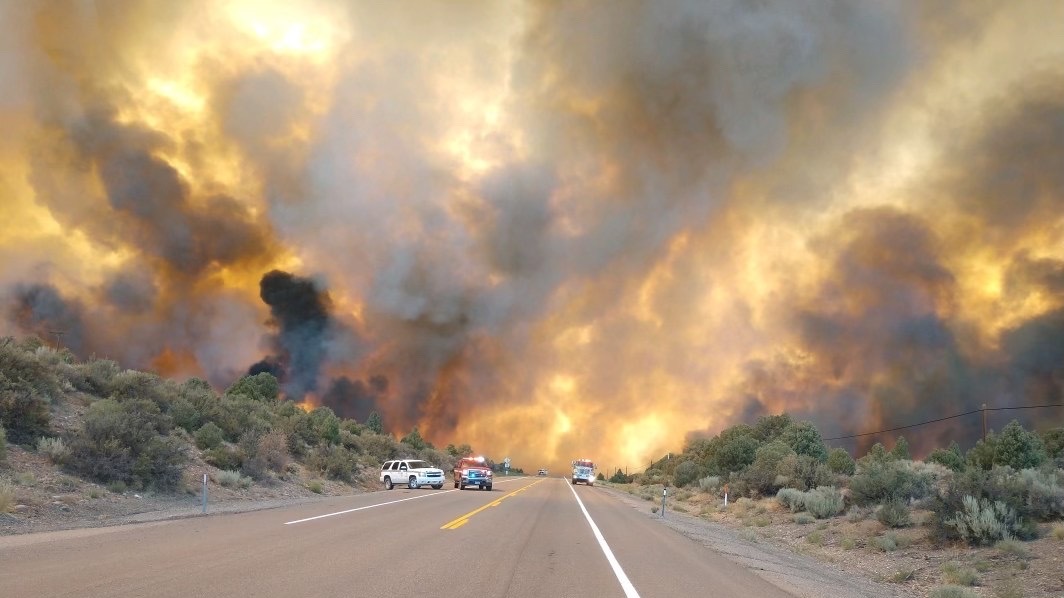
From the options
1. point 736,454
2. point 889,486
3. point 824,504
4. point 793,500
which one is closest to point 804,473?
point 793,500

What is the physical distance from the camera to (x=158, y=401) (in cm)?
3384

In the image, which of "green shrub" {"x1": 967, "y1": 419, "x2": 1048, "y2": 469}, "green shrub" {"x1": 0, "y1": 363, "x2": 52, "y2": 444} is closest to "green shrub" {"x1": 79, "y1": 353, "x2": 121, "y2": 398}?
"green shrub" {"x1": 0, "y1": 363, "x2": 52, "y2": 444}

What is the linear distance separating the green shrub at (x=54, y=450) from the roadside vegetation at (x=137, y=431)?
0.03 m

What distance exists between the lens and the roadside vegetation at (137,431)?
23.7m

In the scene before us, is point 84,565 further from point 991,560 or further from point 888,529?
point 888,529

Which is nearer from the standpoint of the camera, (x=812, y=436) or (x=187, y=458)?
(x=187, y=458)

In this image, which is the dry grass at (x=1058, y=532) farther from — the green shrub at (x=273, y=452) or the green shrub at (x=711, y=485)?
the green shrub at (x=711, y=485)

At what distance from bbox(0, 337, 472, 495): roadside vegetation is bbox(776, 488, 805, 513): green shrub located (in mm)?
23818

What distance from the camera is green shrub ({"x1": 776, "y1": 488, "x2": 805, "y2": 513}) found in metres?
33.1

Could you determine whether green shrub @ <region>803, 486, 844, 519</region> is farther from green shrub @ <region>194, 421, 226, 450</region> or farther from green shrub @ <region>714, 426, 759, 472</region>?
green shrub @ <region>714, 426, 759, 472</region>

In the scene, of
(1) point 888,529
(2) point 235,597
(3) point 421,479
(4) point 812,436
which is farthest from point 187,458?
(4) point 812,436

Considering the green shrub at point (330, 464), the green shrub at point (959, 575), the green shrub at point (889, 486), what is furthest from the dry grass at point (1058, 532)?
the green shrub at point (330, 464)

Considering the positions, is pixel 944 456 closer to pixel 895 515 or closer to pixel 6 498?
pixel 895 515

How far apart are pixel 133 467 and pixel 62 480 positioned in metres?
2.97
